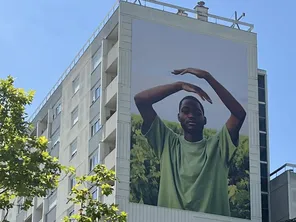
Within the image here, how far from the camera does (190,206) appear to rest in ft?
185

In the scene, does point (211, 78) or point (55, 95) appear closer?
point (211, 78)

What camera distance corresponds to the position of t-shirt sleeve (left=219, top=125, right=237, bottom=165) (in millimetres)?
58844

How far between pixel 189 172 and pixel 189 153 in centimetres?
136

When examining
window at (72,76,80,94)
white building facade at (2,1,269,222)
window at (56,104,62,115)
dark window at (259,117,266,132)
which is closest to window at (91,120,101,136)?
white building facade at (2,1,269,222)

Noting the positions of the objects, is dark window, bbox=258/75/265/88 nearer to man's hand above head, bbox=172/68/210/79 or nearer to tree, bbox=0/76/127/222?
man's hand above head, bbox=172/68/210/79

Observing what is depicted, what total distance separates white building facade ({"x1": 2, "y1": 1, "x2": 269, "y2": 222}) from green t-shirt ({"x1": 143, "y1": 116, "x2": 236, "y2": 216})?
859mm

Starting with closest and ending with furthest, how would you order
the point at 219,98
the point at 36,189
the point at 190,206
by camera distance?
the point at 36,189 < the point at 190,206 < the point at 219,98

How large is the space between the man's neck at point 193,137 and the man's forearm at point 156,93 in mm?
3088

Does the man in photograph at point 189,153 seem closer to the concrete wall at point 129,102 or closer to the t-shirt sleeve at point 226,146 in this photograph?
the t-shirt sleeve at point 226,146

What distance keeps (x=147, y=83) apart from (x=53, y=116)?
15.9m

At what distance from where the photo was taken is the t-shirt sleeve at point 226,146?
58844 millimetres

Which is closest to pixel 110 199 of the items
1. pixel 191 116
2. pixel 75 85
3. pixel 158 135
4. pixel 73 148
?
pixel 158 135

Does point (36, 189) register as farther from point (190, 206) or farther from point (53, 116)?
point (53, 116)

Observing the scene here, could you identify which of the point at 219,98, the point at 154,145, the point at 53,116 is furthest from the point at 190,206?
the point at 53,116
